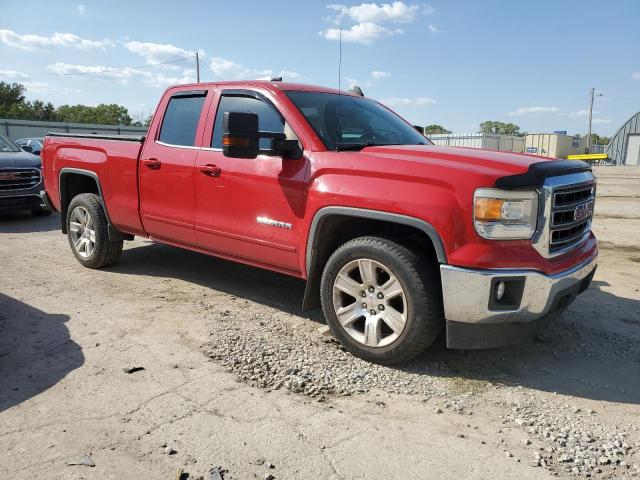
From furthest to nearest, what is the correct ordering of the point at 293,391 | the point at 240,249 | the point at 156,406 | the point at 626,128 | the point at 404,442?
the point at 626,128, the point at 240,249, the point at 293,391, the point at 156,406, the point at 404,442

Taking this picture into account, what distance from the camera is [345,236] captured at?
3965 mm

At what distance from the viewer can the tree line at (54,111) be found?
185 ft

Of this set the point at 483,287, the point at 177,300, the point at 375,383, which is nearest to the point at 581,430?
the point at 483,287

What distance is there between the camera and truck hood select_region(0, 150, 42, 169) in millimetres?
9281

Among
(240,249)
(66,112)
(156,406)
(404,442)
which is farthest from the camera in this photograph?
(66,112)

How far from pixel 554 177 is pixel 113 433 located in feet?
9.78

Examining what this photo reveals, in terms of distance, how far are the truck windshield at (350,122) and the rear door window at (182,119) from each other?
40.6 inches

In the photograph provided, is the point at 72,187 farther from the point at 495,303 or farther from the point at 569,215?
the point at 569,215

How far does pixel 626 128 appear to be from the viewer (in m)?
56.8

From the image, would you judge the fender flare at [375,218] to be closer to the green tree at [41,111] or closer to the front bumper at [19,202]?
the front bumper at [19,202]

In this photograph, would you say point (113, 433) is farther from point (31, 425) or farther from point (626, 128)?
point (626, 128)

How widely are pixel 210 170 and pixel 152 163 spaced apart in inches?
33.6

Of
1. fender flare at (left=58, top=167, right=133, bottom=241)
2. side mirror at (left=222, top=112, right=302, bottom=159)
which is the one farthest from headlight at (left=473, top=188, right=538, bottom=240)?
fender flare at (left=58, top=167, right=133, bottom=241)

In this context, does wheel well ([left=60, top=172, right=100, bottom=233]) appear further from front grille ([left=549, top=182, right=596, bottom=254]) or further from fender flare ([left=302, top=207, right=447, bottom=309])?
front grille ([left=549, top=182, right=596, bottom=254])
